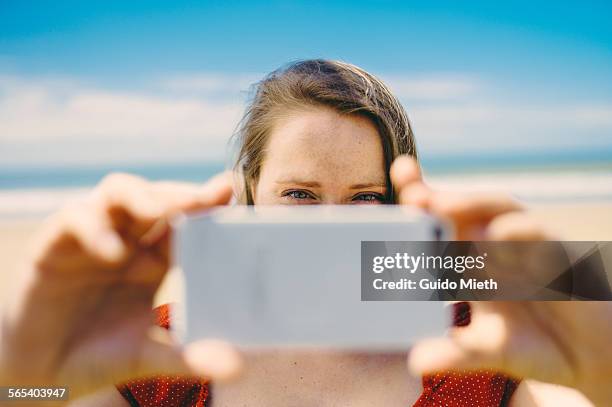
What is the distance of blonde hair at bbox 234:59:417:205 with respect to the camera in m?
0.84

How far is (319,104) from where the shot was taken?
0.86 metres

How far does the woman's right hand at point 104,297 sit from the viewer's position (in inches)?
17.4

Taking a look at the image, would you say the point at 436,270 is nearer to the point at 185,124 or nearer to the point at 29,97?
the point at 29,97

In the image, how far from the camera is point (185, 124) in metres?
5.46

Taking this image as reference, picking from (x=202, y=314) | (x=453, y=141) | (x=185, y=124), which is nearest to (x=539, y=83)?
(x=453, y=141)

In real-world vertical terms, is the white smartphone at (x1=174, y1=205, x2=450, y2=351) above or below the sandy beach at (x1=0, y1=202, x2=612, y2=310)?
below

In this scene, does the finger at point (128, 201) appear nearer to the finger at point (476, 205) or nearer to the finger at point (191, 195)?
the finger at point (191, 195)

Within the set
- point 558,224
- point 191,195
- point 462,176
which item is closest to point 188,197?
point 191,195

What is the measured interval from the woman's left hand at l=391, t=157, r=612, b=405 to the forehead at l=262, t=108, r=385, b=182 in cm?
28

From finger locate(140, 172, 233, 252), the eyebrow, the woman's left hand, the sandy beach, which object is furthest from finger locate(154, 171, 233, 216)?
the sandy beach

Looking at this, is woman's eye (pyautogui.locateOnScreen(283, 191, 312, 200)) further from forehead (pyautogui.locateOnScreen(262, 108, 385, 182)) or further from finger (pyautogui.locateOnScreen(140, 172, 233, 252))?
finger (pyautogui.locateOnScreen(140, 172, 233, 252))

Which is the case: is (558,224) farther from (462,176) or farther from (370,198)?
(462,176)

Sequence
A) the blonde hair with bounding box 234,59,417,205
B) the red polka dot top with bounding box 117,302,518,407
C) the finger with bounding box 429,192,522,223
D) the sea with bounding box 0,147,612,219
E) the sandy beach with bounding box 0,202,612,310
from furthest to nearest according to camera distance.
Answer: the sea with bounding box 0,147,612,219, the sandy beach with bounding box 0,202,612,310, the blonde hair with bounding box 234,59,417,205, the red polka dot top with bounding box 117,302,518,407, the finger with bounding box 429,192,522,223

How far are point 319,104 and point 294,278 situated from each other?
16.4 inches
